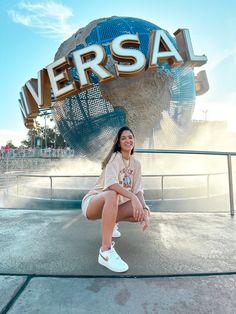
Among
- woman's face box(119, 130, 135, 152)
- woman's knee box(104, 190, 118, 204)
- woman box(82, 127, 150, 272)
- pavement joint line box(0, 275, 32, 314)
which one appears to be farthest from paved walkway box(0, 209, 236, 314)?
woman's face box(119, 130, 135, 152)

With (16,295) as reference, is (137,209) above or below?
above

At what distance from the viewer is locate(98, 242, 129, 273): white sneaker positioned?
150cm

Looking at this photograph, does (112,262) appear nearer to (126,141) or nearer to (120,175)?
(120,175)

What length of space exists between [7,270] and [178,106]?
20.8ft

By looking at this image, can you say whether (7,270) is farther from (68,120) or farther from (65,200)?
(68,120)

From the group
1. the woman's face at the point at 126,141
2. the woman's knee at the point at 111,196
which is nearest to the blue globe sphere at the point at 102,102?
the woman's face at the point at 126,141

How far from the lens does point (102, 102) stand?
6.30m

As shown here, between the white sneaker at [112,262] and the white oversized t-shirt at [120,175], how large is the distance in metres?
0.38

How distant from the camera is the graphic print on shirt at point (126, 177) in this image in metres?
1.82

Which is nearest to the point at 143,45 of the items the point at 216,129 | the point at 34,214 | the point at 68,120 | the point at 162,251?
the point at 68,120

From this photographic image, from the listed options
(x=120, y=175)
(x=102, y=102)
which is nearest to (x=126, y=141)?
(x=120, y=175)

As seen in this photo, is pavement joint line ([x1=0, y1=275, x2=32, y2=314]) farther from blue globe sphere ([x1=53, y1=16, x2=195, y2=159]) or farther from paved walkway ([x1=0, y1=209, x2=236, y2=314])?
blue globe sphere ([x1=53, y1=16, x2=195, y2=159])

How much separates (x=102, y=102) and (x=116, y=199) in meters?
4.94

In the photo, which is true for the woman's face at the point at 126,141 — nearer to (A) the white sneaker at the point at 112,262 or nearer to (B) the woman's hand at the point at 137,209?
(B) the woman's hand at the point at 137,209
